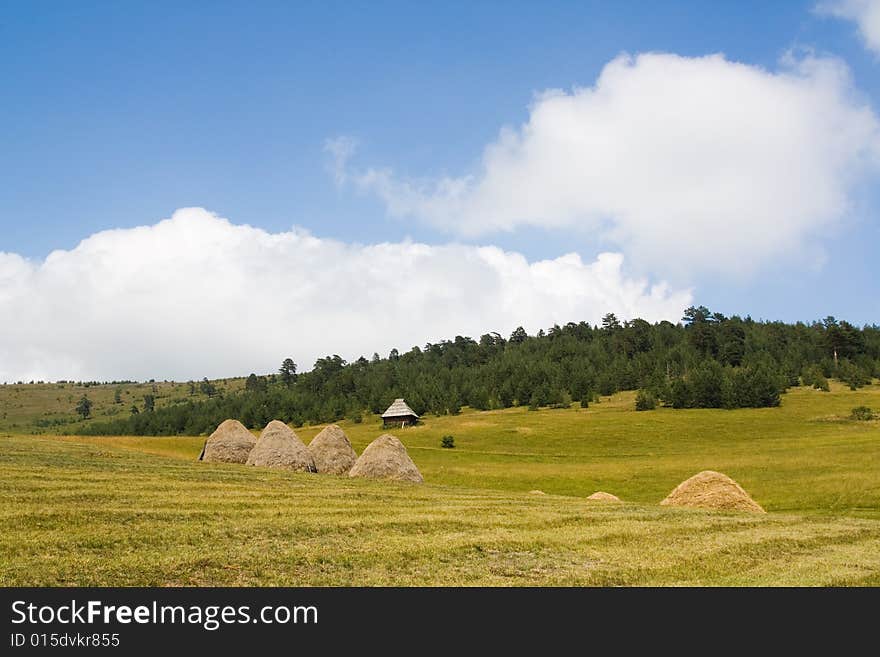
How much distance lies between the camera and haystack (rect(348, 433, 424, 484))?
1624 inches

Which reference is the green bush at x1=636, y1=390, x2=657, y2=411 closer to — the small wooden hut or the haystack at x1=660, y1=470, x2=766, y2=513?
the small wooden hut

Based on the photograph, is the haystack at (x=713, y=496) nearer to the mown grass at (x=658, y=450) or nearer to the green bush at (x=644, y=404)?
the mown grass at (x=658, y=450)

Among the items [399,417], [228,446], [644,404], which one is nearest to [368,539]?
[228,446]

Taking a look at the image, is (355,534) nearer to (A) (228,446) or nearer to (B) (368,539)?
(B) (368,539)

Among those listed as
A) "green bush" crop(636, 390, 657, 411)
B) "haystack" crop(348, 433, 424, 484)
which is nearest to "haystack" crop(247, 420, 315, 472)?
"haystack" crop(348, 433, 424, 484)

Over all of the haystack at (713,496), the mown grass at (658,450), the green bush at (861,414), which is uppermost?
the haystack at (713,496)

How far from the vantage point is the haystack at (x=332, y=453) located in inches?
1806

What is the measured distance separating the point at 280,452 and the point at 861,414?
10793 centimetres

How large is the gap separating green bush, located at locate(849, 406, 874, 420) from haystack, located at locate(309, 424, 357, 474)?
333 ft

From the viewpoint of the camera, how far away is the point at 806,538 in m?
23.1

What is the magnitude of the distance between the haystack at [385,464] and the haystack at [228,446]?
9.87 meters

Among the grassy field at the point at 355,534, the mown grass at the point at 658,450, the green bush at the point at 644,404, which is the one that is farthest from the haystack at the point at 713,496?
the green bush at the point at 644,404

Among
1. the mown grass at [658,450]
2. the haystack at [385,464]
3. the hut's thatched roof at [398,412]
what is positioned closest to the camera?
A: the haystack at [385,464]
